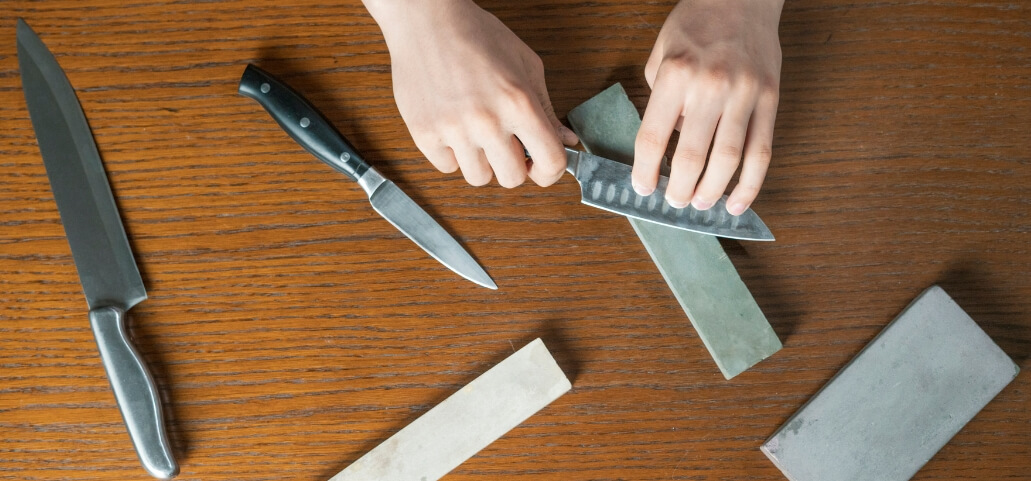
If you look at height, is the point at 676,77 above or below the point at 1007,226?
above

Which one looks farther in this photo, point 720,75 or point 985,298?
point 985,298

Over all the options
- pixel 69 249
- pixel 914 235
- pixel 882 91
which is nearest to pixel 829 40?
pixel 882 91

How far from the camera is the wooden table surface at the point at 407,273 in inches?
33.0

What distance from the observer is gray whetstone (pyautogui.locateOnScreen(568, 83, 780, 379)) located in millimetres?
813

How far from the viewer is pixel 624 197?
789 millimetres

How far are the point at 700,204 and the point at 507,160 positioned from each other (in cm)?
23

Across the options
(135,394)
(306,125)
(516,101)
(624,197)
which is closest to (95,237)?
(135,394)

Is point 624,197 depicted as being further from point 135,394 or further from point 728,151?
point 135,394

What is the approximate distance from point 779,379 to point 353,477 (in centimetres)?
55

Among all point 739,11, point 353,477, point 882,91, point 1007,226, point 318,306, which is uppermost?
point 739,11

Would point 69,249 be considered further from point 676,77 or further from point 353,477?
point 676,77

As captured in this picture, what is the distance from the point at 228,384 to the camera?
0.84 meters

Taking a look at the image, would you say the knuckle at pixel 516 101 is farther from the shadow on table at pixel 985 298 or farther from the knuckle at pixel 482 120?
the shadow on table at pixel 985 298

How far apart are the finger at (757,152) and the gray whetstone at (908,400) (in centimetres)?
26
